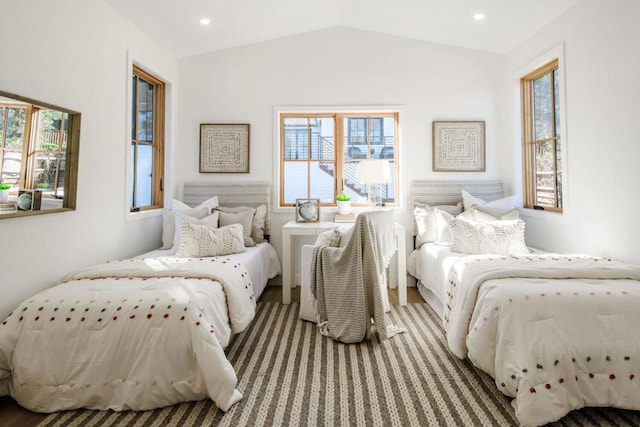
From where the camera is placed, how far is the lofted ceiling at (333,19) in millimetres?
3047

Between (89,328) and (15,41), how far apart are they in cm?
164

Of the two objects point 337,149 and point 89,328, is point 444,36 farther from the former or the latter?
point 89,328

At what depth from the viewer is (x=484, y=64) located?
3945 mm

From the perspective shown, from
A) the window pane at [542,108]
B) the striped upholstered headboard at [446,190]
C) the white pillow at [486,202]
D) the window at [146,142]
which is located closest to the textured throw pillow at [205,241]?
the window at [146,142]

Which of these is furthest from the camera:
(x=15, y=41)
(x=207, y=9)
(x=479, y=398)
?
(x=207, y=9)

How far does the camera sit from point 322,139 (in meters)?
4.13

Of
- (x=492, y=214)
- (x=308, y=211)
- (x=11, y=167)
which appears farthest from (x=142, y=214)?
(x=492, y=214)

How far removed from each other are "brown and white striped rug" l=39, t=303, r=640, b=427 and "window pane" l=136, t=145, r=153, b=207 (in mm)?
1827

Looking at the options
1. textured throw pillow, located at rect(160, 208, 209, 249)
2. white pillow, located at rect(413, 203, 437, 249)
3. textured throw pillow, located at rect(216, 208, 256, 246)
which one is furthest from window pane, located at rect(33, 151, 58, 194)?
white pillow, located at rect(413, 203, 437, 249)

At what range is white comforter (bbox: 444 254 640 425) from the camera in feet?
5.24

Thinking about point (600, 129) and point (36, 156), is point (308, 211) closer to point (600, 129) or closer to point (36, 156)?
point (36, 156)

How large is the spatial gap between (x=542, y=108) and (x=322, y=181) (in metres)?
2.31

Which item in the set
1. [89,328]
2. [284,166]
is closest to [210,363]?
[89,328]

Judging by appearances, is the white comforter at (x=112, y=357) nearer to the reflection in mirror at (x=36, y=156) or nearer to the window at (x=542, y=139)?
the reflection in mirror at (x=36, y=156)
